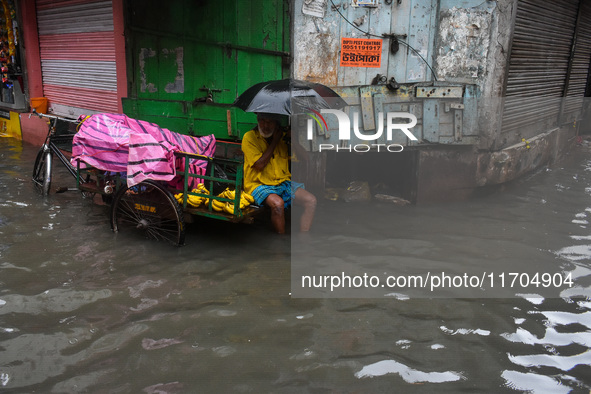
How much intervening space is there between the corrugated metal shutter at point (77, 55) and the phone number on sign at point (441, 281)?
597cm

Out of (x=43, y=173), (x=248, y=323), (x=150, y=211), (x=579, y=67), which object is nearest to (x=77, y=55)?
(x=43, y=173)

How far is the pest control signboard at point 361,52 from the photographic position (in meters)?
5.86

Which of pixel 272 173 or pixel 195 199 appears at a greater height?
pixel 272 173

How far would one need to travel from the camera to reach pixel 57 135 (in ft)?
20.0

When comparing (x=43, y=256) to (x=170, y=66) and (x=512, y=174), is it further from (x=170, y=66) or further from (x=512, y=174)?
(x=512, y=174)

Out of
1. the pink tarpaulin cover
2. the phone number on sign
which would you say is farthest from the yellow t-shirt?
the phone number on sign

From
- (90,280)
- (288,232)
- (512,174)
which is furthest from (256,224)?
(512,174)

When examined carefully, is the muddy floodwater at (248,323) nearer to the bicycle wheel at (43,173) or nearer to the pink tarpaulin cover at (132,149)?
the pink tarpaulin cover at (132,149)

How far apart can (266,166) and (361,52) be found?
2141 mm

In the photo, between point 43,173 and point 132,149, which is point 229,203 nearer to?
point 132,149

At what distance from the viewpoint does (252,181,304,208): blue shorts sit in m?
4.69

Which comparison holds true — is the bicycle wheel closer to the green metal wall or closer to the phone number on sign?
the green metal wall

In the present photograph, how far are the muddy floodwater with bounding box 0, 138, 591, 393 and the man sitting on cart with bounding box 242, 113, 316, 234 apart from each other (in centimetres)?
32

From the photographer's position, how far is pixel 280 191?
4.83 m
